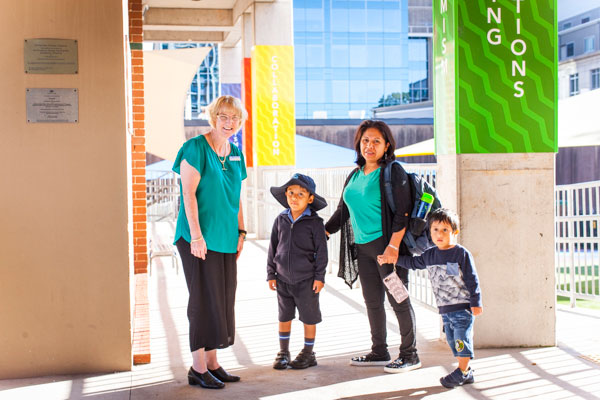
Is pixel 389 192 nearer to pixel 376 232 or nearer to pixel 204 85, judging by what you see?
pixel 376 232

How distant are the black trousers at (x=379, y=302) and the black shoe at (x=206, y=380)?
115cm

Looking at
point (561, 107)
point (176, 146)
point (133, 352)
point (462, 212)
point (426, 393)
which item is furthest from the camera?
point (561, 107)

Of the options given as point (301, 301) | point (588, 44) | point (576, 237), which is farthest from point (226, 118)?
point (588, 44)

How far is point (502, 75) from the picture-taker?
5250mm

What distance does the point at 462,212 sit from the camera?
5316 millimetres

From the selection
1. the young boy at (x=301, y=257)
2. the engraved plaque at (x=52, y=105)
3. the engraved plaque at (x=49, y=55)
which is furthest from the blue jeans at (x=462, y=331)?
the engraved plaque at (x=49, y=55)

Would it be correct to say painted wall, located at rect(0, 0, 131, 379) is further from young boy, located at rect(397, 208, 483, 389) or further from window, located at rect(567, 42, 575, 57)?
window, located at rect(567, 42, 575, 57)

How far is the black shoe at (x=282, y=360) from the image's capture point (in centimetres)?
486

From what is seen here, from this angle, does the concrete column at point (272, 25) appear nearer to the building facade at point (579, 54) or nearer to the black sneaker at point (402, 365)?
the black sneaker at point (402, 365)

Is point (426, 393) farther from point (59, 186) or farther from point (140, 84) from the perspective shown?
point (140, 84)

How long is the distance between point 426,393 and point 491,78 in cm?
234

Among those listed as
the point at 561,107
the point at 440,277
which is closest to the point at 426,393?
the point at 440,277

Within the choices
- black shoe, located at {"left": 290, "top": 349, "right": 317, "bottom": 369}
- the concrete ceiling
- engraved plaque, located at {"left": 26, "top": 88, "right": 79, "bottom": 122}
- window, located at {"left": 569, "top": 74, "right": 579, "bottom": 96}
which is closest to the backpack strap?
black shoe, located at {"left": 290, "top": 349, "right": 317, "bottom": 369}

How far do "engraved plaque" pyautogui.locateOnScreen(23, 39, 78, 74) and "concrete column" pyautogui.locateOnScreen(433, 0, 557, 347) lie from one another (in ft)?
8.72
